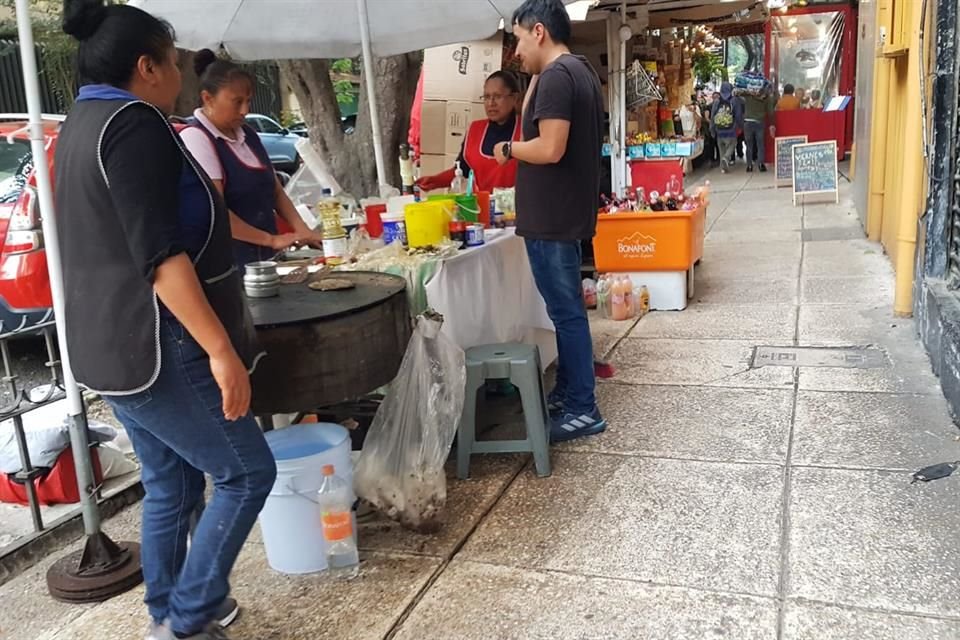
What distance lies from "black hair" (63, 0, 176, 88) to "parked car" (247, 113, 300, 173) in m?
15.5

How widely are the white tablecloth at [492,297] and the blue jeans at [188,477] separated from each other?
153cm

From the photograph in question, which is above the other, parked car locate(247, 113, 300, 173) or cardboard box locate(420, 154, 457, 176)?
parked car locate(247, 113, 300, 173)

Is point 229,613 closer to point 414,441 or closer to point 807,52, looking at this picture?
point 414,441

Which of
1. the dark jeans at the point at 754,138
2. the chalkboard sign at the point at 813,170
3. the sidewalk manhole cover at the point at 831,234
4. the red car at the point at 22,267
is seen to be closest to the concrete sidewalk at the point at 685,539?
the red car at the point at 22,267

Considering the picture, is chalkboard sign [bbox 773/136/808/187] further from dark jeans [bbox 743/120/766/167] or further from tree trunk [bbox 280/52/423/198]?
tree trunk [bbox 280/52/423/198]

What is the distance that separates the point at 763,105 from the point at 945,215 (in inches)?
543

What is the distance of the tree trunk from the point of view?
7.68m

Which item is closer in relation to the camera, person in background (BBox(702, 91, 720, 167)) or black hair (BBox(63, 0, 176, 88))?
black hair (BBox(63, 0, 176, 88))

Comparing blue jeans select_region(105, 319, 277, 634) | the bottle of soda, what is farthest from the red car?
blue jeans select_region(105, 319, 277, 634)

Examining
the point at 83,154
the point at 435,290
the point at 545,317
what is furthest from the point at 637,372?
the point at 83,154

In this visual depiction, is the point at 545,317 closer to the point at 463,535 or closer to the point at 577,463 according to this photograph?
the point at 577,463

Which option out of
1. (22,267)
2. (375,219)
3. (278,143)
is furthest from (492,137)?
(278,143)

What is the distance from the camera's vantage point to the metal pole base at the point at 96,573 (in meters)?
3.04

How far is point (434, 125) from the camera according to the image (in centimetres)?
728
